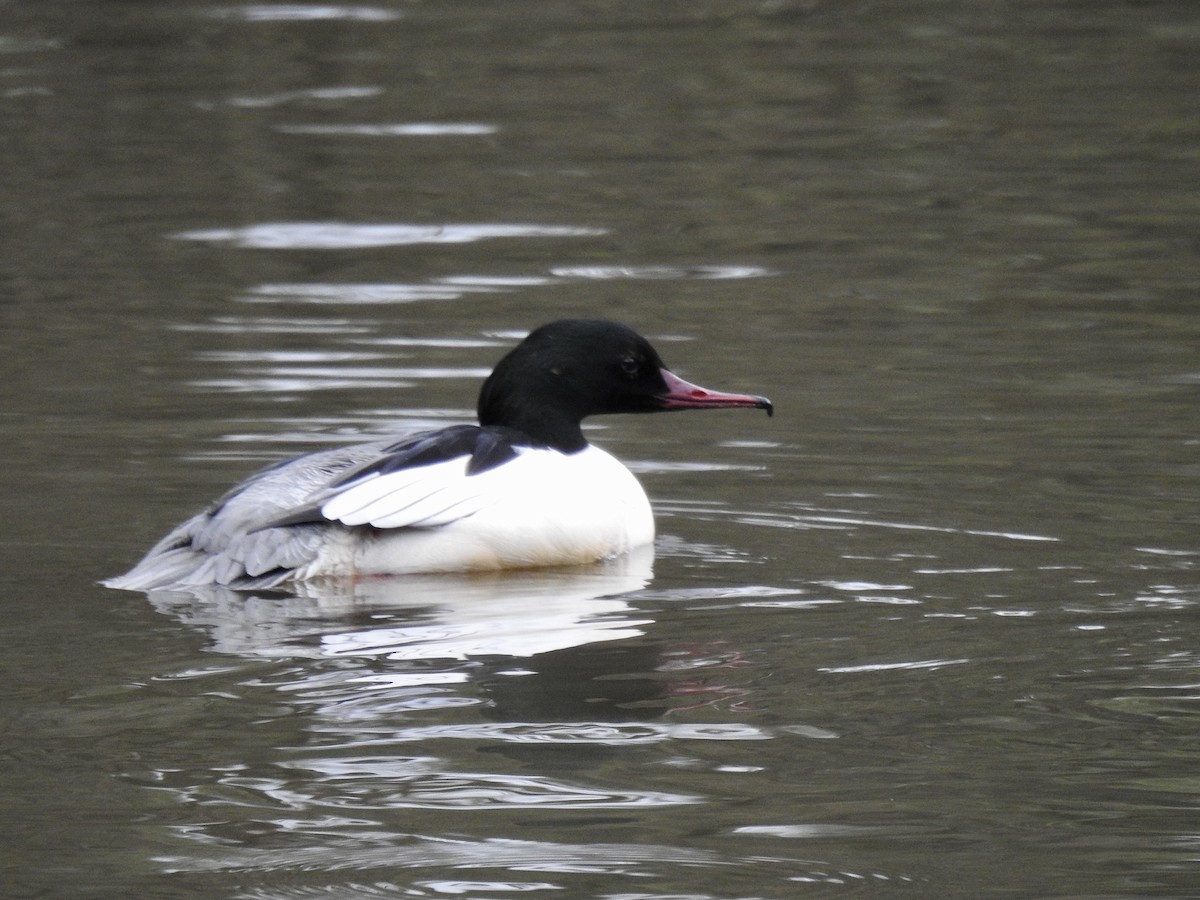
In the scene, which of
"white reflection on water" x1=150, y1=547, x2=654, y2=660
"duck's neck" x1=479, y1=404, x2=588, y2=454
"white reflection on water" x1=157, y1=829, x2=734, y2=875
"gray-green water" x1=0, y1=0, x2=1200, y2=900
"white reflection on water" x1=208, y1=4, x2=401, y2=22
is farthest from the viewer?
"white reflection on water" x1=208, y1=4, x2=401, y2=22

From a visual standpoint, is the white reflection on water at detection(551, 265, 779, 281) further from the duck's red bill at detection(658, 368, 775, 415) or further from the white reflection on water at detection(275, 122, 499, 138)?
the duck's red bill at detection(658, 368, 775, 415)

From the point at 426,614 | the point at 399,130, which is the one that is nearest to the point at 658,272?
the point at 399,130

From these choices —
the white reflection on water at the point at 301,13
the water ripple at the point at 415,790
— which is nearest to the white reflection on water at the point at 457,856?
the water ripple at the point at 415,790

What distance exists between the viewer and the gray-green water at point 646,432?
4.81 m

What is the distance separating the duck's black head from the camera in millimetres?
7840

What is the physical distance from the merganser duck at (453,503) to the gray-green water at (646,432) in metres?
0.18

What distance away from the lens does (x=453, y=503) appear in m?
7.15

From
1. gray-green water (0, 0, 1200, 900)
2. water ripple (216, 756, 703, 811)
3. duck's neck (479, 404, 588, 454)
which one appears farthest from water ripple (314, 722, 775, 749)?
duck's neck (479, 404, 588, 454)

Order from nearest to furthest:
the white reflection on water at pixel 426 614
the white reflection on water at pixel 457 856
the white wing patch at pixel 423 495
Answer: the white reflection on water at pixel 457 856 → the white reflection on water at pixel 426 614 → the white wing patch at pixel 423 495

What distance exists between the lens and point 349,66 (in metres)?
19.2

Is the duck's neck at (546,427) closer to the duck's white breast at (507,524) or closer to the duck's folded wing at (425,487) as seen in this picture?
the duck's white breast at (507,524)

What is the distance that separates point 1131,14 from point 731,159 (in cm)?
632

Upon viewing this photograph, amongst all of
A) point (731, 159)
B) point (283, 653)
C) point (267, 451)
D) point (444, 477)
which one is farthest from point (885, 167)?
point (283, 653)

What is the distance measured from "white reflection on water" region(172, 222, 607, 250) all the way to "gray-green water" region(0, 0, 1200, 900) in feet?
0.21
